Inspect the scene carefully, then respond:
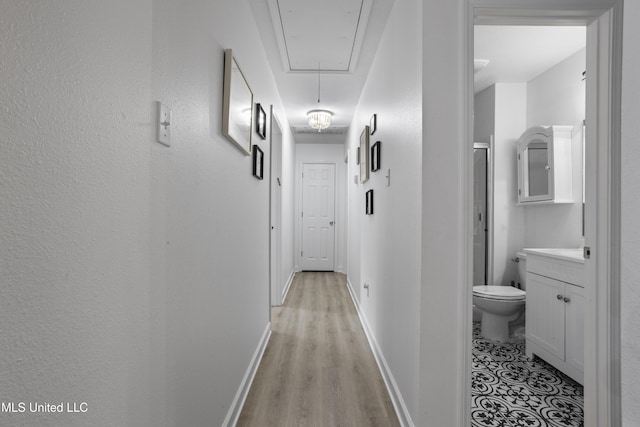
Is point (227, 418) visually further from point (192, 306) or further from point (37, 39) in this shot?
point (37, 39)

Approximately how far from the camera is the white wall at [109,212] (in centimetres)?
50

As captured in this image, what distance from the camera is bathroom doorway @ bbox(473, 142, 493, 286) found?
10.7 ft

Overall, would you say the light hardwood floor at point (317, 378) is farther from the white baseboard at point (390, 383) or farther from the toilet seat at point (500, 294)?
the toilet seat at point (500, 294)

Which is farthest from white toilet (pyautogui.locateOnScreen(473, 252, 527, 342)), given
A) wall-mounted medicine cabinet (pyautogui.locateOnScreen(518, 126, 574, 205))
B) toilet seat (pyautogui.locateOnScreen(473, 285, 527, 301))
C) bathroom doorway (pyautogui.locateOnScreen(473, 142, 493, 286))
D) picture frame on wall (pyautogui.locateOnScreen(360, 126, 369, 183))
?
picture frame on wall (pyautogui.locateOnScreen(360, 126, 369, 183))

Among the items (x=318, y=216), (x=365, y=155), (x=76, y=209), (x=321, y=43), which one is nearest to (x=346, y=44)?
(x=321, y=43)

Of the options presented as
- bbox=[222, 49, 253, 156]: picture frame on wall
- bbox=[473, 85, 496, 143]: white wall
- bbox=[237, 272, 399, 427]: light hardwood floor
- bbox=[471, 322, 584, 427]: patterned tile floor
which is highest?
bbox=[473, 85, 496, 143]: white wall

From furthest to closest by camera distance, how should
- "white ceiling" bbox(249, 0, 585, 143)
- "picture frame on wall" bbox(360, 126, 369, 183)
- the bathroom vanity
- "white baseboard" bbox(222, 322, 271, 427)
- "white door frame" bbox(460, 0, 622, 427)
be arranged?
"picture frame on wall" bbox(360, 126, 369, 183)
"white ceiling" bbox(249, 0, 585, 143)
the bathroom vanity
"white baseboard" bbox(222, 322, 271, 427)
"white door frame" bbox(460, 0, 622, 427)

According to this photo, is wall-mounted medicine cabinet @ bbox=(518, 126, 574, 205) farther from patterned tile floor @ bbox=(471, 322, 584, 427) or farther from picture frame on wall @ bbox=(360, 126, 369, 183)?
picture frame on wall @ bbox=(360, 126, 369, 183)

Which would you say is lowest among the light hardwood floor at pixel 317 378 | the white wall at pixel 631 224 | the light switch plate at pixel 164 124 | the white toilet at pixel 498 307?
the light hardwood floor at pixel 317 378

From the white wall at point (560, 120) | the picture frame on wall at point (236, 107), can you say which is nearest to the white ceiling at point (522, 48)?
the white wall at point (560, 120)

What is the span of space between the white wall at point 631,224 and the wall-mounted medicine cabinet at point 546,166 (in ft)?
8.20

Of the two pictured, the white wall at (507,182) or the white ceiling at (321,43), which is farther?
the white wall at (507,182)

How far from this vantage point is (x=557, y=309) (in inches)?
86.8

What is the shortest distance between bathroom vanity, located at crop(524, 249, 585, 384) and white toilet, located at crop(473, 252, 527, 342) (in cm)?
16
